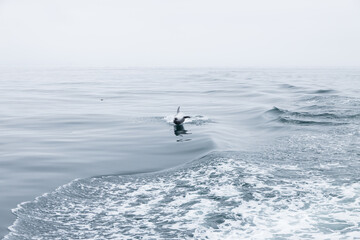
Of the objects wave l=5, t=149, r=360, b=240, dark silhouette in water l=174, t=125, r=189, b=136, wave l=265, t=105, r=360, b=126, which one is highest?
wave l=265, t=105, r=360, b=126

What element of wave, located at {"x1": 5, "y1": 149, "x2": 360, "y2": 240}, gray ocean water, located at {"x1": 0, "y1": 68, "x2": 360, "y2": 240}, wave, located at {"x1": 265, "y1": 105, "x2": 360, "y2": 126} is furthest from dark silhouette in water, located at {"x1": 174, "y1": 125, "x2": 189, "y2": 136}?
wave, located at {"x1": 5, "y1": 149, "x2": 360, "y2": 240}

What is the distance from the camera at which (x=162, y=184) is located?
1035cm

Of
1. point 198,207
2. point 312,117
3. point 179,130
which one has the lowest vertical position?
point 198,207

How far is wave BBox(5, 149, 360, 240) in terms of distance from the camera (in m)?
7.64

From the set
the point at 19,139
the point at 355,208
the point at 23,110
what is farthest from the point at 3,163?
the point at 23,110

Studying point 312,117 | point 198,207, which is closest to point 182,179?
point 198,207

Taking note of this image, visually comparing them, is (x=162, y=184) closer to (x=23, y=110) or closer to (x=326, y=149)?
(x=326, y=149)

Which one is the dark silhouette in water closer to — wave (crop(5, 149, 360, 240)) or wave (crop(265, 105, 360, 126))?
wave (crop(265, 105, 360, 126))

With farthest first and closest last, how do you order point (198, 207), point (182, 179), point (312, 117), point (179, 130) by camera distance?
point (312, 117) → point (179, 130) → point (182, 179) → point (198, 207)

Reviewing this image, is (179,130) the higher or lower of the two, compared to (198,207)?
higher

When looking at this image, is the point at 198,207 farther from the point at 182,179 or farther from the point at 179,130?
the point at 179,130

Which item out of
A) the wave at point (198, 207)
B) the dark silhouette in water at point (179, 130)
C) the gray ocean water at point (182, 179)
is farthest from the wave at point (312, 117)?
the wave at point (198, 207)

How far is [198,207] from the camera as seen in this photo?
8.82 metres

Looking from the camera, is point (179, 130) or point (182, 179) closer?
point (182, 179)
